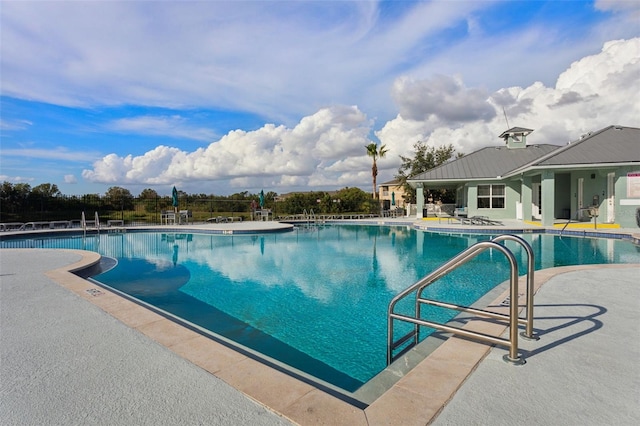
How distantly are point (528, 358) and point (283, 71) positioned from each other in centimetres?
1413

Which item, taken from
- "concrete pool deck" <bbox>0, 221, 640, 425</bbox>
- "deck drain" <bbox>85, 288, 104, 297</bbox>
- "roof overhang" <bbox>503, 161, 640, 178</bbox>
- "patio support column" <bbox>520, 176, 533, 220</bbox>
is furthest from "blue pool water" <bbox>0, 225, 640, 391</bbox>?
"patio support column" <bbox>520, 176, 533, 220</bbox>

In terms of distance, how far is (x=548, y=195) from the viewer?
14992 millimetres

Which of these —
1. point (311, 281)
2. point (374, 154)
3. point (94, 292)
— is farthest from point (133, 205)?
point (374, 154)

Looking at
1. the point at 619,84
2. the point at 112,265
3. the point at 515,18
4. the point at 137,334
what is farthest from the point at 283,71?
the point at 619,84

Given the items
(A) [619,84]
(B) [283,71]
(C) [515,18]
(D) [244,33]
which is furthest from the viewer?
(A) [619,84]

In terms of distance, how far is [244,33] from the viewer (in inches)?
439

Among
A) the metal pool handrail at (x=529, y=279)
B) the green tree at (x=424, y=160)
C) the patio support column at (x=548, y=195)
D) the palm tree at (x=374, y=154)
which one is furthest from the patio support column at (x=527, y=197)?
the palm tree at (x=374, y=154)

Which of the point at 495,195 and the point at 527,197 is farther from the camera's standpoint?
the point at 495,195

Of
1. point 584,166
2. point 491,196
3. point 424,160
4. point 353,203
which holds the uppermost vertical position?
point 424,160

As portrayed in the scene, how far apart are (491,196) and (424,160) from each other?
36.6 ft

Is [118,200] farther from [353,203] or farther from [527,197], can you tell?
[527,197]

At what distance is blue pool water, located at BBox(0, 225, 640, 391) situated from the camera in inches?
175

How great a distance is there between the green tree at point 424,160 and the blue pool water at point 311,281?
55.4 feet

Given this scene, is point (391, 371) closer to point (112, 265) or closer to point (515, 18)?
point (112, 265)
